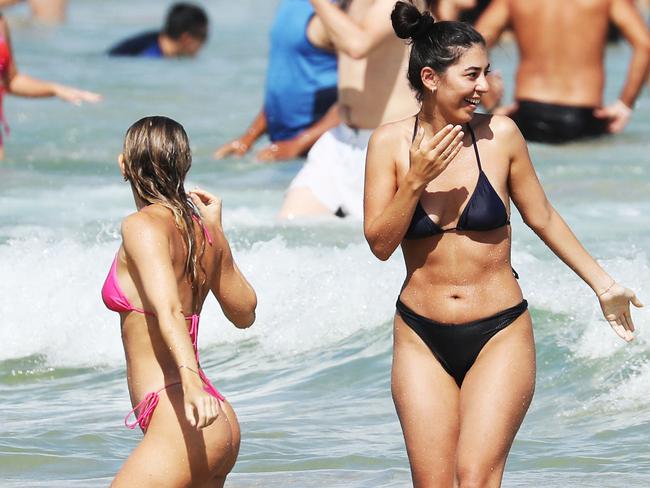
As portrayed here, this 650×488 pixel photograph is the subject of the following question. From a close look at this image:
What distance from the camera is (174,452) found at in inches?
147

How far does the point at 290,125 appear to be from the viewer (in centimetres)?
980

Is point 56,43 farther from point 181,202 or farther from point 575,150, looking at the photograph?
point 181,202

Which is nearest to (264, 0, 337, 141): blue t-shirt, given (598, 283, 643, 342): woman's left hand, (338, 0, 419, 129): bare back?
(338, 0, 419, 129): bare back

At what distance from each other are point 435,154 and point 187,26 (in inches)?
479

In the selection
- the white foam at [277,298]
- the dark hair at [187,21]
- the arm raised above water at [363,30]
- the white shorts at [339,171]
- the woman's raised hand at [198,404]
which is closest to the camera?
the woman's raised hand at [198,404]

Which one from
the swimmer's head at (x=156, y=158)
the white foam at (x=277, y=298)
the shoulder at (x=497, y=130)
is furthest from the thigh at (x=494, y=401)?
the white foam at (x=277, y=298)

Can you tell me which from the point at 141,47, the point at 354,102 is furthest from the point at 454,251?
the point at 141,47

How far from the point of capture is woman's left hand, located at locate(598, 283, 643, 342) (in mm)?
4234

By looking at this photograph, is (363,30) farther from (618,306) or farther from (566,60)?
(566,60)

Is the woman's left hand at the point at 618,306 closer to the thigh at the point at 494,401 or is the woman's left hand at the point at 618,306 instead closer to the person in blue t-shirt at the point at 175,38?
the thigh at the point at 494,401

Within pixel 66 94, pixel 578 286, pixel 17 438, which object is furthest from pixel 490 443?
pixel 66 94

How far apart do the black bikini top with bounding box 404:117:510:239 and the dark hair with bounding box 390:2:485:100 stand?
344 millimetres

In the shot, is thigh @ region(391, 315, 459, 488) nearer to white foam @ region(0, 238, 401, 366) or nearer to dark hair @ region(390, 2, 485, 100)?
dark hair @ region(390, 2, 485, 100)

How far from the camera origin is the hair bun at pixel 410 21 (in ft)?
13.6
